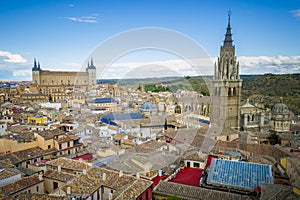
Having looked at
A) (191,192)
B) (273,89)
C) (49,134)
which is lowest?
(191,192)

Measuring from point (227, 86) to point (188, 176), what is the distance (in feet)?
55.9

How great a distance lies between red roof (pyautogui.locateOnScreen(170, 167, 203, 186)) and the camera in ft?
34.9

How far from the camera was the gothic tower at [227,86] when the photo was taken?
2611 centimetres

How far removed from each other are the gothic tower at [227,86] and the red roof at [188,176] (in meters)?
15.4

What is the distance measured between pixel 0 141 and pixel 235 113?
73.4ft

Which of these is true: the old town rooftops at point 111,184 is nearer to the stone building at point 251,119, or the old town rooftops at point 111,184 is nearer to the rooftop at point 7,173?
the rooftop at point 7,173

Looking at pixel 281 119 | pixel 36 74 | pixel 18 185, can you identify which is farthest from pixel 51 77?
pixel 18 185

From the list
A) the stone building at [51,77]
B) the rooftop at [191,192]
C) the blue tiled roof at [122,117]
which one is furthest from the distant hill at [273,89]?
the stone building at [51,77]

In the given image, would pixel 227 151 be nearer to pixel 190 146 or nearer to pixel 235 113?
pixel 190 146

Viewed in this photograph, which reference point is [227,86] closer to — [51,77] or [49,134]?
[49,134]

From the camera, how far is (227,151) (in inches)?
543

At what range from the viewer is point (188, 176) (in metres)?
11.4

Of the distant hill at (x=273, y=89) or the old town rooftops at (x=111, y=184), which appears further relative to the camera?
the distant hill at (x=273, y=89)

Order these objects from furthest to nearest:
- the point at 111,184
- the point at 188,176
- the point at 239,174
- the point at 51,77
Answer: the point at 51,77, the point at 188,176, the point at 111,184, the point at 239,174
